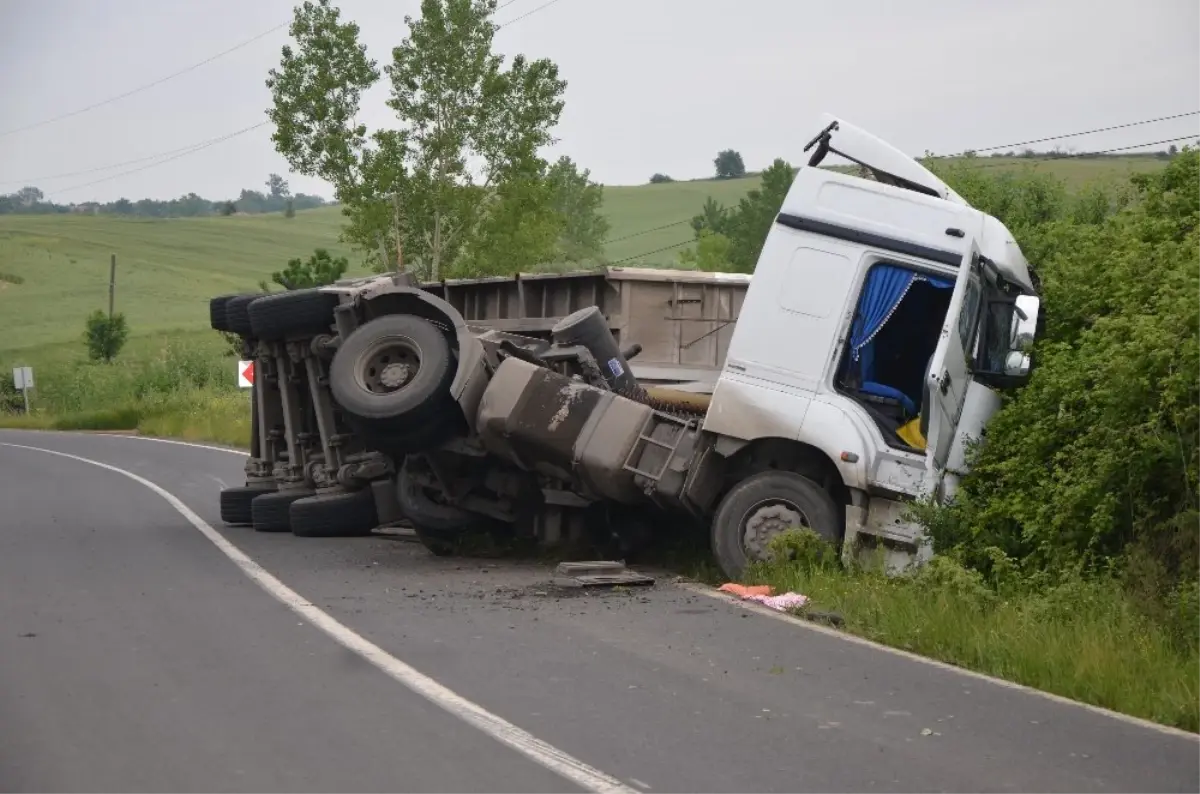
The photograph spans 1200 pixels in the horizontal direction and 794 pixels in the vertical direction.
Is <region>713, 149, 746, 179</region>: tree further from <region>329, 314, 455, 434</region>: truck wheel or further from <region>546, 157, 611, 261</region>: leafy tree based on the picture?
<region>329, 314, 455, 434</region>: truck wheel

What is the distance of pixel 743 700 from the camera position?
301 inches

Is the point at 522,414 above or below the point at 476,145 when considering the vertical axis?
below

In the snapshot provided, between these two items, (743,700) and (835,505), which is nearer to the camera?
(743,700)

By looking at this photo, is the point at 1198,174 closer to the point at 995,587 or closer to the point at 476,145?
the point at 995,587

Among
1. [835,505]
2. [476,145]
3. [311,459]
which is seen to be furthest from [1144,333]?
[476,145]

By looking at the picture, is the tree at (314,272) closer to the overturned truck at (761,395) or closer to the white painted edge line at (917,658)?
the overturned truck at (761,395)

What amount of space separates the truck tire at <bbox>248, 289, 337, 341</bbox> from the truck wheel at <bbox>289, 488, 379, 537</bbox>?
155cm

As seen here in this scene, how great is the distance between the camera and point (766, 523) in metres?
11.6

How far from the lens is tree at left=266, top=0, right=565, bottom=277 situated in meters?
38.6

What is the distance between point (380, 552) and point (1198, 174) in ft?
24.3

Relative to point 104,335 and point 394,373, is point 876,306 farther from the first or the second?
point 104,335

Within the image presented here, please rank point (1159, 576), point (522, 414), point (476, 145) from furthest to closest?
point (476, 145), point (522, 414), point (1159, 576)

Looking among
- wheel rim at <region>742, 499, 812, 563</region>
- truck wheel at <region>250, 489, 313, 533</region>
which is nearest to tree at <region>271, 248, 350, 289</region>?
truck wheel at <region>250, 489, 313, 533</region>

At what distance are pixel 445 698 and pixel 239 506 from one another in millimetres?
10123
